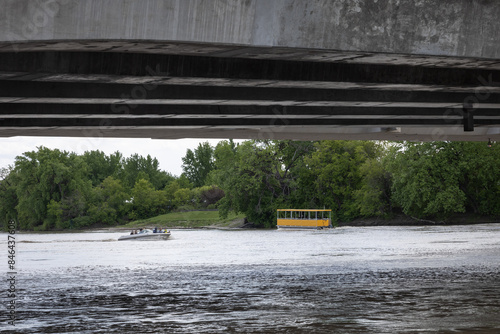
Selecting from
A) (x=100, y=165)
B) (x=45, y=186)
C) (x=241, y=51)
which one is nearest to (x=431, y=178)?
(x=45, y=186)

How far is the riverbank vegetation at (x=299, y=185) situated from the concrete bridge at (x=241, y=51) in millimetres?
65821

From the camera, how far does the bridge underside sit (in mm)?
11812

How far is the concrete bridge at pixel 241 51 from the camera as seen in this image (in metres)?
10.0

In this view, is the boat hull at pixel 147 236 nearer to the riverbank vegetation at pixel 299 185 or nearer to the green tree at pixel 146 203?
the riverbank vegetation at pixel 299 185

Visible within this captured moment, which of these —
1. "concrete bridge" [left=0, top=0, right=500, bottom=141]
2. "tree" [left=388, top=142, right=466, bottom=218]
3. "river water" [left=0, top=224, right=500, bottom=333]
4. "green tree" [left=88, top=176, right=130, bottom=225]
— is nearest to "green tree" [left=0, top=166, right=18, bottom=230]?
"green tree" [left=88, top=176, right=130, bottom=225]

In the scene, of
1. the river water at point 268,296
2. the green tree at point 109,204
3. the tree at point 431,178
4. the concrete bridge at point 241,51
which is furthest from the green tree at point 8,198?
the concrete bridge at point 241,51

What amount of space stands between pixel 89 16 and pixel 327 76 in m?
5.43

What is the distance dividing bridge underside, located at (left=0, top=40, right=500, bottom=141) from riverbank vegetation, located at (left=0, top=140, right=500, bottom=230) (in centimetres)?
5892

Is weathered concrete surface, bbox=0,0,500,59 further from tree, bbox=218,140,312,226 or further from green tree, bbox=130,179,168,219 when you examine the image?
green tree, bbox=130,179,168,219

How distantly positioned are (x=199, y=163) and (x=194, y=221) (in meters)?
68.9

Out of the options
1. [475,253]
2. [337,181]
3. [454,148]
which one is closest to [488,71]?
[475,253]

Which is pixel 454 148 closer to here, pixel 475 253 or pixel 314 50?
pixel 475 253

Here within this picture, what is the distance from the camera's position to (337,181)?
9731cm

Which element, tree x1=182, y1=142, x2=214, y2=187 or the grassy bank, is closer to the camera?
the grassy bank
